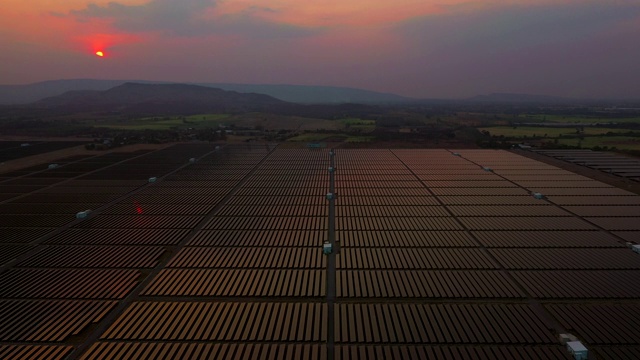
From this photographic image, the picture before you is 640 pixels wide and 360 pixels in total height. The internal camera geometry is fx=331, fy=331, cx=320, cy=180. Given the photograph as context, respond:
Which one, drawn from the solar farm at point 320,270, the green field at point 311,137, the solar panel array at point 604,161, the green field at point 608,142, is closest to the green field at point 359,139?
the green field at point 311,137

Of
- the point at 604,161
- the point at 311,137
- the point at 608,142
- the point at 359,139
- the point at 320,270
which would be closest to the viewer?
the point at 320,270

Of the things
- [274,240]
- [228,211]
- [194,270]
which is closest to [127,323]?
[194,270]

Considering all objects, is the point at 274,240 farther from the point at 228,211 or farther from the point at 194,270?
the point at 228,211

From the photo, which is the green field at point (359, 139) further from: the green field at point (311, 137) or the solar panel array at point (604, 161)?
the solar panel array at point (604, 161)

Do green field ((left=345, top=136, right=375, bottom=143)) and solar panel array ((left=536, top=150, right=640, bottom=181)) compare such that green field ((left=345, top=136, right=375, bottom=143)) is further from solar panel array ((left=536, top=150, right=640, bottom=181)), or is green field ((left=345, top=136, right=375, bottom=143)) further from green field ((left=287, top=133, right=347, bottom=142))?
solar panel array ((left=536, top=150, right=640, bottom=181))

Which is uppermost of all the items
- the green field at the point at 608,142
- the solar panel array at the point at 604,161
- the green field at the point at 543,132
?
the green field at the point at 543,132

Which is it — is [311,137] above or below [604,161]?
above

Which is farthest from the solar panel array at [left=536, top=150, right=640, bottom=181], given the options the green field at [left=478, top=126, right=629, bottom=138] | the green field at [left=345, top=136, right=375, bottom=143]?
the green field at [left=345, top=136, right=375, bottom=143]

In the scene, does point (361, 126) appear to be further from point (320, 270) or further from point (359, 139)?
point (320, 270)

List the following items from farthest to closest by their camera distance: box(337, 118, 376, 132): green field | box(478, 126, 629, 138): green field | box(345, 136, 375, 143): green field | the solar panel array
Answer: box(337, 118, 376, 132): green field
box(478, 126, 629, 138): green field
box(345, 136, 375, 143): green field
the solar panel array

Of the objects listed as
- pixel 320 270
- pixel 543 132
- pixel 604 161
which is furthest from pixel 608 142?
pixel 320 270
